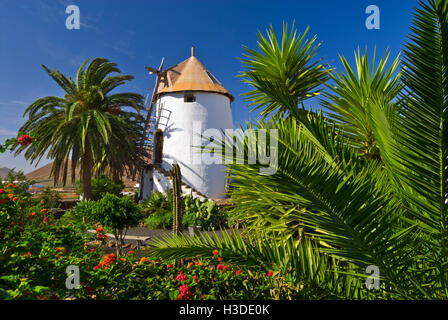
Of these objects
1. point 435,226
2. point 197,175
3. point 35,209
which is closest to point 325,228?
point 435,226

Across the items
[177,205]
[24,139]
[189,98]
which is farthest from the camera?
[189,98]

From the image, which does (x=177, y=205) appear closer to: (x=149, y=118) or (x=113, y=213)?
(x=113, y=213)

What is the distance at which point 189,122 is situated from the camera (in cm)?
1634

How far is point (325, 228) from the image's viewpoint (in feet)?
6.31

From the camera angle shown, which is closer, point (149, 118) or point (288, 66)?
point (288, 66)

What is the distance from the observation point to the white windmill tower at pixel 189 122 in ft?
52.1

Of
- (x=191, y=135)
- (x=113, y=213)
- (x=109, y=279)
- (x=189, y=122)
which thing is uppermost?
(x=189, y=122)

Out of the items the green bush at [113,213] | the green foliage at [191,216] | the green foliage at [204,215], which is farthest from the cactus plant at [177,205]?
the green foliage at [204,215]

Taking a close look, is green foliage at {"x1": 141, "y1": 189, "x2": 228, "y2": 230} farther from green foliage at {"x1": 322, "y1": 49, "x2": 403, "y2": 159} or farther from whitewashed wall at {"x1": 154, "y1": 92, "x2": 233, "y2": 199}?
green foliage at {"x1": 322, "y1": 49, "x2": 403, "y2": 159}

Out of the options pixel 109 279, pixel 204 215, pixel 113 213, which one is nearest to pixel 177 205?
pixel 113 213

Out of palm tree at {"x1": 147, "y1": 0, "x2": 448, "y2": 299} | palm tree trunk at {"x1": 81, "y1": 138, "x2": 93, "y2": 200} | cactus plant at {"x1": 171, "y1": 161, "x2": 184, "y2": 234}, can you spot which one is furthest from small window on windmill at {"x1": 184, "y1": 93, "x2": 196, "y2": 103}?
palm tree at {"x1": 147, "y1": 0, "x2": 448, "y2": 299}

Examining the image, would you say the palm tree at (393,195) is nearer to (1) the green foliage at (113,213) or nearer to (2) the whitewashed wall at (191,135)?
(1) the green foliage at (113,213)

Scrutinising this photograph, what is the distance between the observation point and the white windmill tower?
15885mm

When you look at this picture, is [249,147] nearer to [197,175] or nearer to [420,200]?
[420,200]
